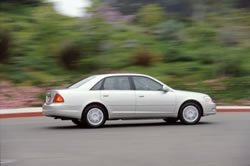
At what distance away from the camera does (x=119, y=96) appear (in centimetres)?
1458

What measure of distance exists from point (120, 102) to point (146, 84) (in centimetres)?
91

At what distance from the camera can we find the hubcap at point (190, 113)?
15281 mm

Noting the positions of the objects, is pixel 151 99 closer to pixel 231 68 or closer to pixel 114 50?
pixel 231 68

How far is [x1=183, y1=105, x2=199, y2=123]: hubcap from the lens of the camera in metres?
15.3

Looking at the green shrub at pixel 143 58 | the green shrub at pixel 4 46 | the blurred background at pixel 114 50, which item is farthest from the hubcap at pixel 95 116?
the green shrub at pixel 143 58

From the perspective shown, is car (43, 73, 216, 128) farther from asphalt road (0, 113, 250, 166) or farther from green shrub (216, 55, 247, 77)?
green shrub (216, 55, 247, 77)

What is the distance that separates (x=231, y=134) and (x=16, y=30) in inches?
805

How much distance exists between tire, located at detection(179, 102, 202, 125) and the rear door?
1.36 m

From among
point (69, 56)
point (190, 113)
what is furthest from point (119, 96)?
point (69, 56)

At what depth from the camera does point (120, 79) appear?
48.7 ft

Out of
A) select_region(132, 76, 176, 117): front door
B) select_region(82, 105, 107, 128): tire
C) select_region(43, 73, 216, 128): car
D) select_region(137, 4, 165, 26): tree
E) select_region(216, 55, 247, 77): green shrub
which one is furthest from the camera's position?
select_region(137, 4, 165, 26): tree

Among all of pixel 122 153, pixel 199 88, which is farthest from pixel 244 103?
pixel 122 153

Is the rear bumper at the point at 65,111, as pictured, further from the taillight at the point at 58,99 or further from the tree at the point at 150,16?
the tree at the point at 150,16

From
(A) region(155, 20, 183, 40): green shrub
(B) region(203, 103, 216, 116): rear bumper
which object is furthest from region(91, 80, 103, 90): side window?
(A) region(155, 20, 183, 40): green shrub
